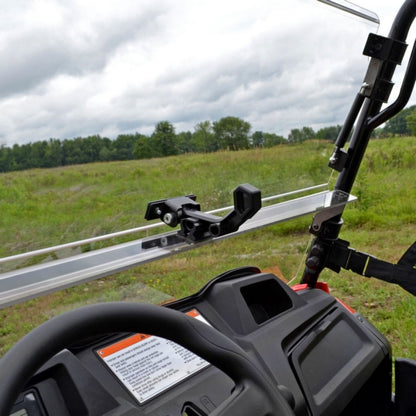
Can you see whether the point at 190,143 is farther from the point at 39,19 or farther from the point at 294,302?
the point at 294,302

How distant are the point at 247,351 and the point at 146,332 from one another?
0.62 metres

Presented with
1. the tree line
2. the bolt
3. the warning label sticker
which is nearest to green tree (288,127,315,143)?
the tree line

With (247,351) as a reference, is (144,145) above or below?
above

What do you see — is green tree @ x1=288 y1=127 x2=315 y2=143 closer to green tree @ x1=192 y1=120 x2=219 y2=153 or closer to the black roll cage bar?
the black roll cage bar

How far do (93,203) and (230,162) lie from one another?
1.58 feet

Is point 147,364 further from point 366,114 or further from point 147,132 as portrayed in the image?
point 366,114

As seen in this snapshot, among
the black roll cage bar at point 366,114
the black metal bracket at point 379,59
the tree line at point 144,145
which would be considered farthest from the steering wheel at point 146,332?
the black metal bracket at point 379,59

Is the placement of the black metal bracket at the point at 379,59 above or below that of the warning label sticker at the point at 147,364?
above

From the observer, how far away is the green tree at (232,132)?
1261 millimetres

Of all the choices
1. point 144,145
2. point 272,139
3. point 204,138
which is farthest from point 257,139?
point 144,145

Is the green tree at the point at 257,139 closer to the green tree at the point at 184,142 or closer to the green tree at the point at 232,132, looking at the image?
the green tree at the point at 232,132

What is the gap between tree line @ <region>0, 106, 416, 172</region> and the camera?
2.85 feet

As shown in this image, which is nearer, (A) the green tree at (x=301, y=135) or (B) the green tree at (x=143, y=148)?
(B) the green tree at (x=143, y=148)

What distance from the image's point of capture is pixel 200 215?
1210mm
